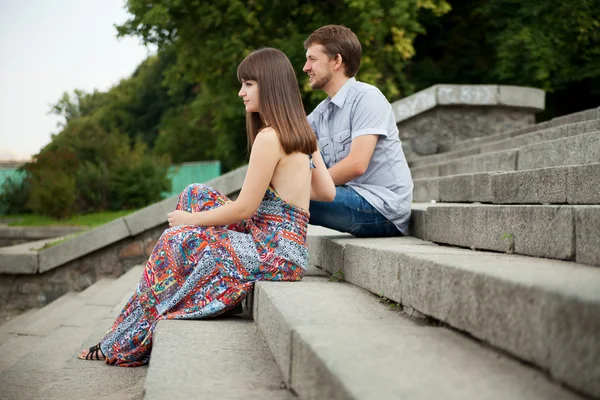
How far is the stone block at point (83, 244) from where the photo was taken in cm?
777

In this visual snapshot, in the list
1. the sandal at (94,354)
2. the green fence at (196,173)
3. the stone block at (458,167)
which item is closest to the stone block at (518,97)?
the stone block at (458,167)

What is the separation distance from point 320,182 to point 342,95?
70cm

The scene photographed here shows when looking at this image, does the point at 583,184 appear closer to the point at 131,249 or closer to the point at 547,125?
the point at 547,125

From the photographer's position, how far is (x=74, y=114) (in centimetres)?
6388

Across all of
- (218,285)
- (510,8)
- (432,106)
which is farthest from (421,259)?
(510,8)

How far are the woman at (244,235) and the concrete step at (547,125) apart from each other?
124 inches

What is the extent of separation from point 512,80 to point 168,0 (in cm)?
700

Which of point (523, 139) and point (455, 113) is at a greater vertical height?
point (455, 113)

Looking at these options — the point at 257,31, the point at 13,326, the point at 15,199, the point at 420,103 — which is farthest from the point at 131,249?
the point at 15,199

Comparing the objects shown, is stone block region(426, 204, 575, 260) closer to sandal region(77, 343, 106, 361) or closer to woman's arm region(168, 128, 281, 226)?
woman's arm region(168, 128, 281, 226)

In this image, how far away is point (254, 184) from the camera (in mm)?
3205

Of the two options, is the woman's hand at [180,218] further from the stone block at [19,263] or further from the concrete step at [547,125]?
the stone block at [19,263]

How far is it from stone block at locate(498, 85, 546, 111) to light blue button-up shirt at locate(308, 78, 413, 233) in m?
4.92

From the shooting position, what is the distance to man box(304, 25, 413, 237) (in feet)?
12.5
